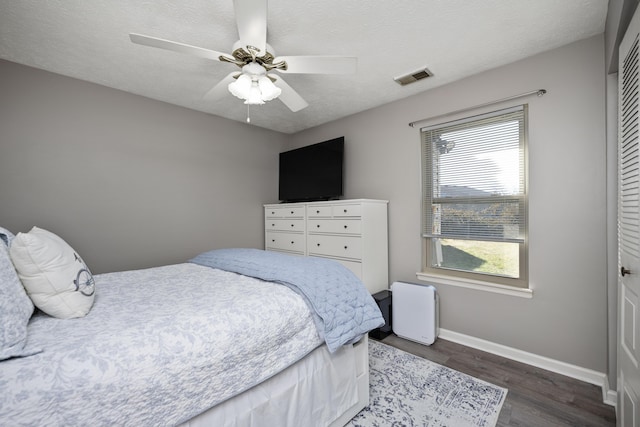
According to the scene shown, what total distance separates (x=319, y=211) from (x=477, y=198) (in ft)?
5.25

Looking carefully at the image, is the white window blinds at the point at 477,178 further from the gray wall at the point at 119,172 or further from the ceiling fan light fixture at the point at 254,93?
the gray wall at the point at 119,172

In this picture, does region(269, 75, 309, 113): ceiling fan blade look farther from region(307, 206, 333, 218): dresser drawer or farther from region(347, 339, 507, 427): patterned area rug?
region(347, 339, 507, 427): patterned area rug

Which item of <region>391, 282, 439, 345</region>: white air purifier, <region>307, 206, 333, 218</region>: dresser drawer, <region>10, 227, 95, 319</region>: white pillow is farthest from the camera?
<region>307, 206, 333, 218</region>: dresser drawer

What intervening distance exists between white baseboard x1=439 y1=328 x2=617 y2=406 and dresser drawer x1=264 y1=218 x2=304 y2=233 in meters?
1.90

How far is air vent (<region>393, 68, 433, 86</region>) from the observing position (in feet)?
8.17

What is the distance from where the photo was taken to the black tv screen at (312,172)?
3.46 meters

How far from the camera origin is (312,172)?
3693mm

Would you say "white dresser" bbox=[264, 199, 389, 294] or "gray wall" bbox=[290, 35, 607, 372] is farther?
"white dresser" bbox=[264, 199, 389, 294]

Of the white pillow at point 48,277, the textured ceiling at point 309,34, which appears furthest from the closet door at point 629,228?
the white pillow at point 48,277

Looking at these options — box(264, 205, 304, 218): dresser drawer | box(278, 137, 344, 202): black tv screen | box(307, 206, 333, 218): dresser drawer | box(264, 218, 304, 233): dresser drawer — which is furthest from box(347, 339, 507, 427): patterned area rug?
box(278, 137, 344, 202): black tv screen

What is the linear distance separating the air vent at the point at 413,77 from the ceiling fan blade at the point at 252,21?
1.41 m

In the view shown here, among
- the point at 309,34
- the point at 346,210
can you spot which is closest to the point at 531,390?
the point at 346,210

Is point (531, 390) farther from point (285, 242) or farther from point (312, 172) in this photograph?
point (312, 172)

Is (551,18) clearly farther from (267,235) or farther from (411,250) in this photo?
(267,235)
